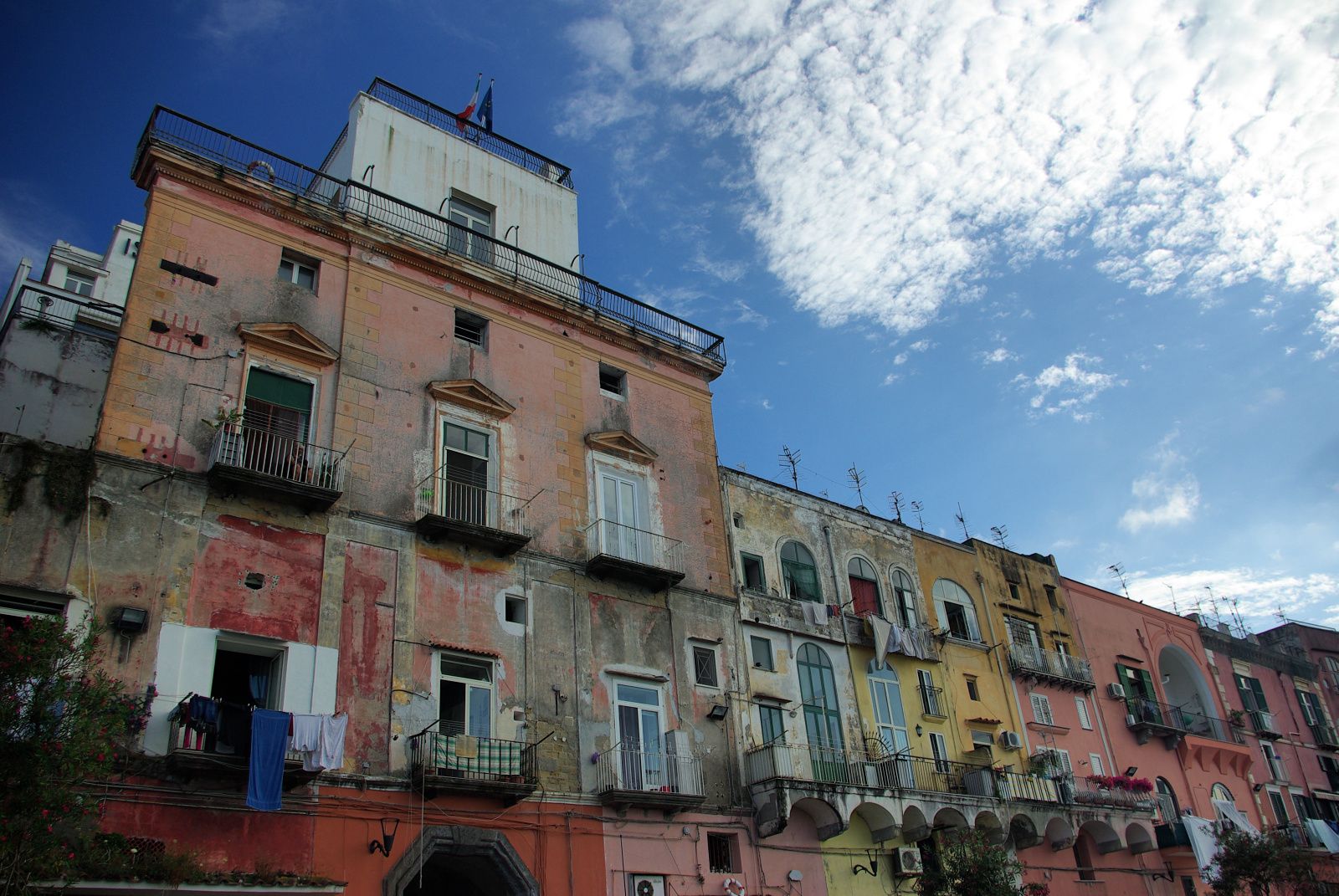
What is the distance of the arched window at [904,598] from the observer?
30.9 meters

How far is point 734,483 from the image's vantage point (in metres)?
28.8

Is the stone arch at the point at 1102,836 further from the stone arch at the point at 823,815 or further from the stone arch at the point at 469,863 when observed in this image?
the stone arch at the point at 469,863

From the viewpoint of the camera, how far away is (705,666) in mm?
24562

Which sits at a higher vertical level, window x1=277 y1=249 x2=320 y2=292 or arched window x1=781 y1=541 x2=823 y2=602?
window x1=277 y1=249 x2=320 y2=292

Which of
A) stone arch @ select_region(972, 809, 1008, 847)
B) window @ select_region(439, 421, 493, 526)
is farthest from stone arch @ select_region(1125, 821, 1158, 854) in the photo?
window @ select_region(439, 421, 493, 526)

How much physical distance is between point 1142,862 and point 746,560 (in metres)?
16.2

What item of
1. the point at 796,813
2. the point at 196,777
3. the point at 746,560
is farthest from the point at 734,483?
the point at 196,777

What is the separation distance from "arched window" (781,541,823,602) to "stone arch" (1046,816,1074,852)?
9208mm

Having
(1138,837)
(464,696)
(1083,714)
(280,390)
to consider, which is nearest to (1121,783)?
(1138,837)

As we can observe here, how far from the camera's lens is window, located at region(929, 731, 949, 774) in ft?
93.1

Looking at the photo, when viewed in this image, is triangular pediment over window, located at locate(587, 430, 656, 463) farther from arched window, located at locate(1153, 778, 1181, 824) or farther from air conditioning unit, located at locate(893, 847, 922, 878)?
arched window, located at locate(1153, 778, 1181, 824)

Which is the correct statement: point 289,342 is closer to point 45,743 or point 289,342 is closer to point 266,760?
point 266,760

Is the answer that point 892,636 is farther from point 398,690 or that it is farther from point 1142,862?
point 398,690

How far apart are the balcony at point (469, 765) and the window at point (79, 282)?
41.5m
